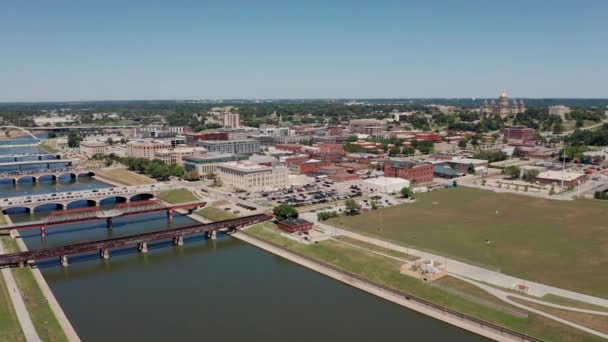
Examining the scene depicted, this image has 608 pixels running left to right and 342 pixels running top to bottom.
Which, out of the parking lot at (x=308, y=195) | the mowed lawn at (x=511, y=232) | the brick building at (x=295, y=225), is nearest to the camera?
the mowed lawn at (x=511, y=232)

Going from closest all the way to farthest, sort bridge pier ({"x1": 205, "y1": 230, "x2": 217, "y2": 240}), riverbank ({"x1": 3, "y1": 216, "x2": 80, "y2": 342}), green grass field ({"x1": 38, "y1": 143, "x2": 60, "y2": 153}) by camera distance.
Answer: riverbank ({"x1": 3, "y1": 216, "x2": 80, "y2": 342})
bridge pier ({"x1": 205, "y1": 230, "x2": 217, "y2": 240})
green grass field ({"x1": 38, "y1": 143, "x2": 60, "y2": 153})

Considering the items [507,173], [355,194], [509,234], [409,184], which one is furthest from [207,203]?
[507,173]

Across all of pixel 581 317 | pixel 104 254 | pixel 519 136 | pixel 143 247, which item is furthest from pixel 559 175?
pixel 104 254

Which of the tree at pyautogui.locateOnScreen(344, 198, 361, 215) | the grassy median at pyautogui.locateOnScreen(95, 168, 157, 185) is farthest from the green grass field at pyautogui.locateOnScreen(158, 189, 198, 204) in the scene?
the tree at pyautogui.locateOnScreen(344, 198, 361, 215)

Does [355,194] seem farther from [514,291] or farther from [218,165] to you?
[514,291]

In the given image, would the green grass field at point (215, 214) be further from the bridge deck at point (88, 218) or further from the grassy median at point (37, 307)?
the grassy median at point (37, 307)

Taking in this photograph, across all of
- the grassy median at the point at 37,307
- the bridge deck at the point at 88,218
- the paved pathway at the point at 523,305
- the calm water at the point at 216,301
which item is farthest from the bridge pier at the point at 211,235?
the paved pathway at the point at 523,305

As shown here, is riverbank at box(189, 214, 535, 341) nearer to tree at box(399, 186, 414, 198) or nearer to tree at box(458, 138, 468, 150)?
tree at box(399, 186, 414, 198)
